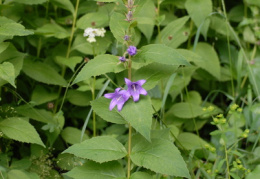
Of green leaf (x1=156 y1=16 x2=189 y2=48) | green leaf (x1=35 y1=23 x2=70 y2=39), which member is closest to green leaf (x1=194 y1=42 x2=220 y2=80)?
green leaf (x1=156 y1=16 x2=189 y2=48)

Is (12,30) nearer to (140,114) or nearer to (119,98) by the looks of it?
(119,98)

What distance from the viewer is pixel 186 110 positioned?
2842 millimetres

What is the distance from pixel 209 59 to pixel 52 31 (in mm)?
1174

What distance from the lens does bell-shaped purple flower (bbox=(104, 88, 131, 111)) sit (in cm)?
182

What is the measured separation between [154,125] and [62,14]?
132 cm

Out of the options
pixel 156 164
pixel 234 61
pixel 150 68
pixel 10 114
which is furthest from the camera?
pixel 234 61

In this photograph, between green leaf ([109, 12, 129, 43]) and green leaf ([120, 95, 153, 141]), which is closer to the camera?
green leaf ([120, 95, 153, 141])

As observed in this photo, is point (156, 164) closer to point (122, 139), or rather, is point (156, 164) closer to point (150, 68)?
point (150, 68)

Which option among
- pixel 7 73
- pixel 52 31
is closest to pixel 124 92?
pixel 7 73

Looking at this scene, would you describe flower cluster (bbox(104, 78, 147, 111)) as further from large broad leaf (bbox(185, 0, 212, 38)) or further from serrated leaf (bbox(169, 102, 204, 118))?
large broad leaf (bbox(185, 0, 212, 38))

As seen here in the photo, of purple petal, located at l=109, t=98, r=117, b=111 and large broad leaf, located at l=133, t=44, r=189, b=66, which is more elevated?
large broad leaf, located at l=133, t=44, r=189, b=66

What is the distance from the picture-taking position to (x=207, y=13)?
2.95 metres

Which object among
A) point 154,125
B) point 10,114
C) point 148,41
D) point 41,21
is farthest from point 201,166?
point 41,21

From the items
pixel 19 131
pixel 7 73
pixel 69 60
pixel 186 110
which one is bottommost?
pixel 186 110
